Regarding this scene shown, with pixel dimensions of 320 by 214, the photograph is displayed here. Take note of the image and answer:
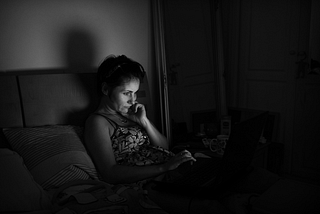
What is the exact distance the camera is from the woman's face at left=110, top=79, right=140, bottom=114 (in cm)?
184

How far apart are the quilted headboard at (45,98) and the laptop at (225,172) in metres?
0.66

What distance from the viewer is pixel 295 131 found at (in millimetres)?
2906

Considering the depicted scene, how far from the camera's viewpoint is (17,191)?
118 cm

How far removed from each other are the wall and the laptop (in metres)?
1.02

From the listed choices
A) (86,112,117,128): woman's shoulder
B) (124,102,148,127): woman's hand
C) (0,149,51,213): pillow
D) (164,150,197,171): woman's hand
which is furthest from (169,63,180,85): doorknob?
(0,149,51,213): pillow

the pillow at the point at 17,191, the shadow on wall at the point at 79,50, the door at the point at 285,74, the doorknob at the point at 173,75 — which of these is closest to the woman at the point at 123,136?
the shadow on wall at the point at 79,50

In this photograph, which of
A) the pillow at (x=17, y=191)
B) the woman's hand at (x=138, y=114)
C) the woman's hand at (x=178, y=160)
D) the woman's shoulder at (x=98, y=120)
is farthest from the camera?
the woman's hand at (x=138, y=114)

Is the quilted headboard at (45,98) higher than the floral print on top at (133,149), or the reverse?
the quilted headboard at (45,98)

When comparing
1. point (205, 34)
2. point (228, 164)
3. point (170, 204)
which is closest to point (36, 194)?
point (170, 204)

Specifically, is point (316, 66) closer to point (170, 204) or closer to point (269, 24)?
point (269, 24)

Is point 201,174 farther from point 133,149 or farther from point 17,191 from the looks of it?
point 17,191

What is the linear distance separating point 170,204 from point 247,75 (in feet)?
6.94

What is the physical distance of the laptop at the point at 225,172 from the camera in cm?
130

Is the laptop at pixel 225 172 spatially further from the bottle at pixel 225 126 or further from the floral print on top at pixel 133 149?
the bottle at pixel 225 126
